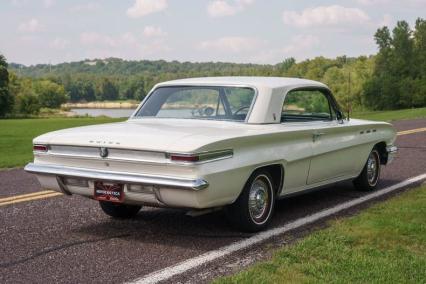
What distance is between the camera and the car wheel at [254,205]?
5277 mm

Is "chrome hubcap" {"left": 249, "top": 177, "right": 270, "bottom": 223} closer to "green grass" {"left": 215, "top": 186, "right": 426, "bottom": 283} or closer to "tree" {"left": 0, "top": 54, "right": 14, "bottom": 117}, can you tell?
"green grass" {"left": 215, "top": 186, "right": 426, "bottom": 283}

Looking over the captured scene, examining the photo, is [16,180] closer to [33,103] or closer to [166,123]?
[166,123]

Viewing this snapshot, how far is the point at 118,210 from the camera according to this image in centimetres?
609

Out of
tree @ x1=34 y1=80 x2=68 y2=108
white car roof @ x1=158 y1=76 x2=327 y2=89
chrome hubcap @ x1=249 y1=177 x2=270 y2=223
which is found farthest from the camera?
tree @ x1=34 y1=80 x2=68 y2=108

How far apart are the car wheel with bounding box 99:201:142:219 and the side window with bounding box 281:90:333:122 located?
1.83 metres

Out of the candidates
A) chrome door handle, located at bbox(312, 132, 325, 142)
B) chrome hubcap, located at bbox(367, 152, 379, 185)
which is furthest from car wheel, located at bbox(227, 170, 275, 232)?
chrome hubcap, located at bbox(367, 152, 379, 185)

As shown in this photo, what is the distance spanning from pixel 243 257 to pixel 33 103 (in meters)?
98.7

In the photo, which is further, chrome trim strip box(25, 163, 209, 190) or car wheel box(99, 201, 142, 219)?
car wheel box(99, 201, 142, 219)

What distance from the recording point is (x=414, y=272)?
4.16 meters

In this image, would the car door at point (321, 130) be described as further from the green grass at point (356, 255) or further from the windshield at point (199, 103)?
the green grass at point (356, 255)

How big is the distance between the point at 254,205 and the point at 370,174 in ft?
9.32

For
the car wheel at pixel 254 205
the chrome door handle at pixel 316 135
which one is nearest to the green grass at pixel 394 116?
the chrome door handle at pixel 316 135

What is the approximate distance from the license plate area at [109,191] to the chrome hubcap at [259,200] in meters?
1.19

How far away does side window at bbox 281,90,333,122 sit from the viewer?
619cm
